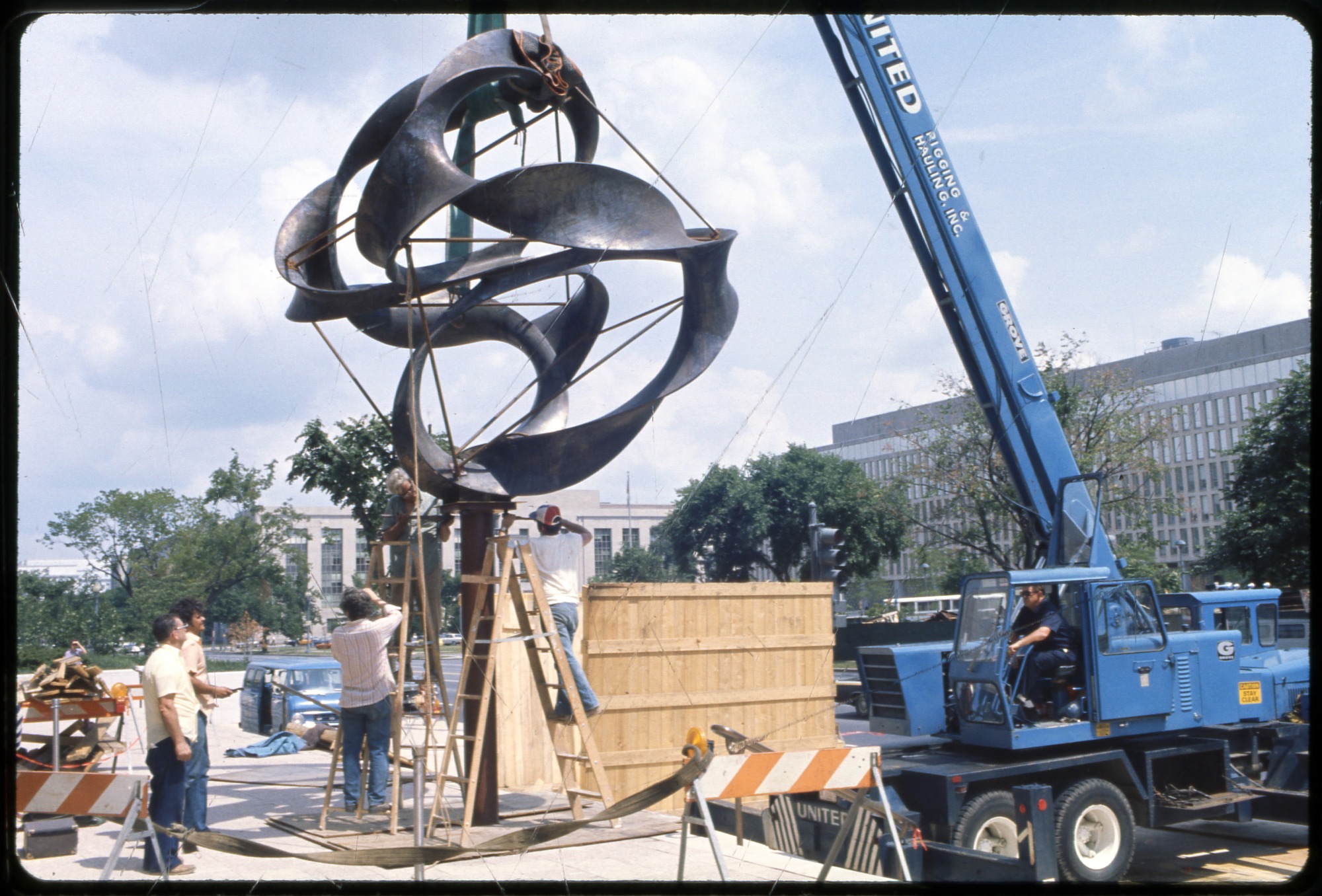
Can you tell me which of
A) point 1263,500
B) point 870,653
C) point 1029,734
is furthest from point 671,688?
point 1263,500

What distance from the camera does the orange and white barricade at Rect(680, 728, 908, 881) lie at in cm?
562

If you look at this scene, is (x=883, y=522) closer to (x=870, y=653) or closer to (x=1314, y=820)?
(x=870, y=653)

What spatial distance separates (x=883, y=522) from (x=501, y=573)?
41013 millimetres

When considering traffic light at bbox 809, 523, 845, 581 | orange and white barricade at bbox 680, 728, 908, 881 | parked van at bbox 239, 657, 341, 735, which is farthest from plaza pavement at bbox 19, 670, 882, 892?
parked van at bbox 239, 657, 341, 735

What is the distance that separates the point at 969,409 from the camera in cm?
3067

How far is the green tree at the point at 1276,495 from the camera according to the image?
28.5 m

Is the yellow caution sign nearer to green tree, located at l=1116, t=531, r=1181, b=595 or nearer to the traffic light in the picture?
the traffic light

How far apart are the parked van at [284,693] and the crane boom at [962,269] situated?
11994mm

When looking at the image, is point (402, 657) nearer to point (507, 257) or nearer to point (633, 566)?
point (507, 257)

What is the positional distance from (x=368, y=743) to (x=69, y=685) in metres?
4.69

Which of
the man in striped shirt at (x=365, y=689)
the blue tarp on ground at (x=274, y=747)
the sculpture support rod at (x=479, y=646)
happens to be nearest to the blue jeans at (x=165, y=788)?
the man in striped shirt at (x=365, y=689)

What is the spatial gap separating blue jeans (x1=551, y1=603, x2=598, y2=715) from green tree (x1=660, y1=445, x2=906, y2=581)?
111ft

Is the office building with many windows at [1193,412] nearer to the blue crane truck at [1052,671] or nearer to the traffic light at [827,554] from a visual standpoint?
the traffic light at [827,554]

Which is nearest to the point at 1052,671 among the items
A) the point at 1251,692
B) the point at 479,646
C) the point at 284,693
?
the point at 1251,692
